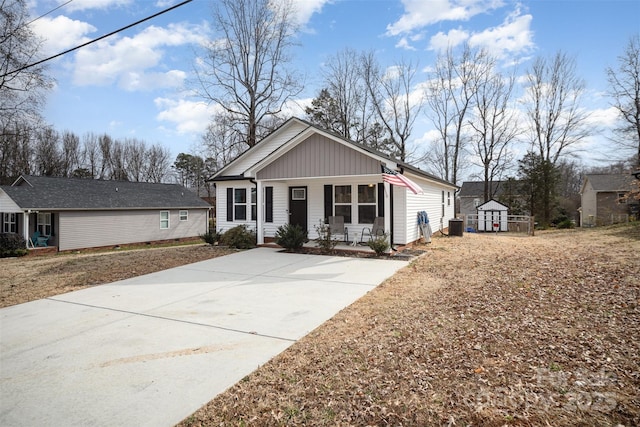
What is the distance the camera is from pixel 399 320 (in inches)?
184

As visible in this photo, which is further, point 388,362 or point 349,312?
point 349,312

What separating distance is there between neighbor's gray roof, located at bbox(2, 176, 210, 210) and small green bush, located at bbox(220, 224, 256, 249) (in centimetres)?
1226

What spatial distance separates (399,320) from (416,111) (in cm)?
2672

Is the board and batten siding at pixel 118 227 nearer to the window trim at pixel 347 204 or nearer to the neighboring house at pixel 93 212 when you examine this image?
the neighboring house at pixel 93 212

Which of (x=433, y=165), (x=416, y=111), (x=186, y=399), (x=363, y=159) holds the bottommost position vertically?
(x=186, y=399)

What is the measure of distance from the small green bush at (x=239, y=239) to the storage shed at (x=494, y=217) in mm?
14679

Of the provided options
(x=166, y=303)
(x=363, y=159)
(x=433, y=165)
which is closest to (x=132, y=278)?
(x=166, y=303)

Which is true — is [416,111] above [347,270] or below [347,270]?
above

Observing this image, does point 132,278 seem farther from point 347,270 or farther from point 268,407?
point 268,407

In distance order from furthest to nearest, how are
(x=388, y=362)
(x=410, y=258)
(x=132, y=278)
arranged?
(x=410, y=258), (x=132, y=278), (x=388, y=362)

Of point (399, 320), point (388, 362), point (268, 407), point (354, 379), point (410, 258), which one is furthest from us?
point (410, 258)

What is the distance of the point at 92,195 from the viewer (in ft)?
68.4

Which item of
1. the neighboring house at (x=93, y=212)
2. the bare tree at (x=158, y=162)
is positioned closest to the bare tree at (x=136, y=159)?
the bare tree at (x=158, y=162)

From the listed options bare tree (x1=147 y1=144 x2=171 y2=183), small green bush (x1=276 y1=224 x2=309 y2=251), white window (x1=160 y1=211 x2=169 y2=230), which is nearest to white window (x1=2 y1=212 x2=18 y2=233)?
white window (x1=160 y1=211 x2=169 y2=230)
